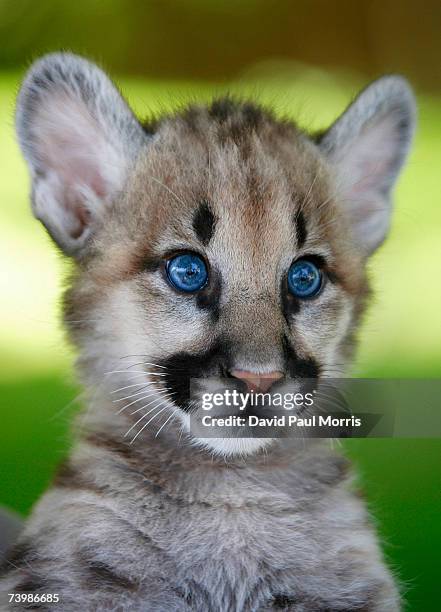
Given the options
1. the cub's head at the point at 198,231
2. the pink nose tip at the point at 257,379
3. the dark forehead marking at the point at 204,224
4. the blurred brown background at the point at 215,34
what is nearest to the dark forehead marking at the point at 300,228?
the cub's head at the point at 198,231

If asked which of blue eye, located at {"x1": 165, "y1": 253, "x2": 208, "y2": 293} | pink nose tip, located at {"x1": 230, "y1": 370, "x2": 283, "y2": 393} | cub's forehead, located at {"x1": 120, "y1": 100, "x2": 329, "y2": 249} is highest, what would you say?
cub's forehead, located at {"x1": 120, "y1": 100, "x2": 329, "y2": 249}

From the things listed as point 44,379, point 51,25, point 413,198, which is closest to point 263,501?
point 44,379

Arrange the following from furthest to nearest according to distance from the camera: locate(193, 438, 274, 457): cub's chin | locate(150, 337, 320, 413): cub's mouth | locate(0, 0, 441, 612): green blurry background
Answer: locate(0, 0, 441, 612): green blurry background < locate(193, 438, 274, 457): cub's chin < locate(150, 337, 320, 413): cub's mouth

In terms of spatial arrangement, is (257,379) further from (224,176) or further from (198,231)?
(224,176)

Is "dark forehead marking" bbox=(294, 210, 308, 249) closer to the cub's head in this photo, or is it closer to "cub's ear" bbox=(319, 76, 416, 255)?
the cub's head

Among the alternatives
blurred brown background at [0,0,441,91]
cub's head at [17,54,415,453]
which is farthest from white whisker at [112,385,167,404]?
blurred brown background at [0,0,441,91]

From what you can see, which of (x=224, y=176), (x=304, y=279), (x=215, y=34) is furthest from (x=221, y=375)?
(x=215, y=34)

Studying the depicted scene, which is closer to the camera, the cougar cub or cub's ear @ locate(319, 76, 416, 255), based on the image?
the cougar cub
